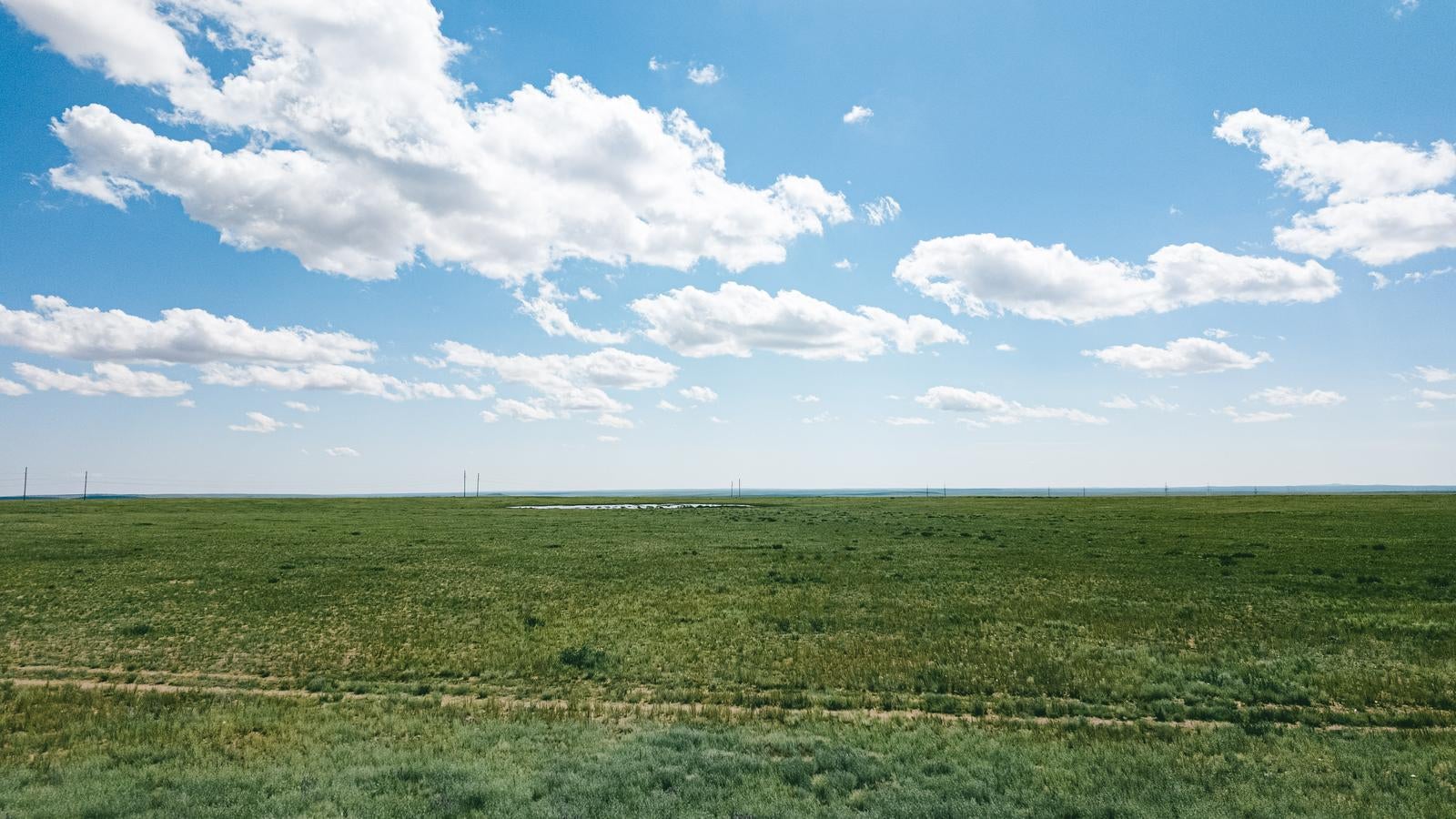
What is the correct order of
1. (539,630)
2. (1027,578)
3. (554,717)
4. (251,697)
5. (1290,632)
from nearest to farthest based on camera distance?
(554,717) → (251,697) → (1290,632) → (539,630) → (1027,578)

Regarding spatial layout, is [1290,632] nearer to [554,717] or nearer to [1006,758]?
[1006,758]

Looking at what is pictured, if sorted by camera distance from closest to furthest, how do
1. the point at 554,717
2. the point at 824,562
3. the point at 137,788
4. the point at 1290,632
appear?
1. the point at 137,788
2. the point at 554,717
3. the point at 1290,632
4. the point at 824,562

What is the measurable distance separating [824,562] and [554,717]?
26063mm

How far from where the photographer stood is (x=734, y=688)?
55.3 ft

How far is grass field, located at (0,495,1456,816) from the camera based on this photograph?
10.9 meters

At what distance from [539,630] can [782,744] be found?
40.9 ft

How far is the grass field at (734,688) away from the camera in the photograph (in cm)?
1090

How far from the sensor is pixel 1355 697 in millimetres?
15219

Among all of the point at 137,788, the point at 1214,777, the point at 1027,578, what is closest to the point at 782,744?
the point at 1214,777

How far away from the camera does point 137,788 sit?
11.0 m

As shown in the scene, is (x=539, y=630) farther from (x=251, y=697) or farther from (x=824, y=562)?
(x=824, y=562)

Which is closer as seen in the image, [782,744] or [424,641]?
[782,744]

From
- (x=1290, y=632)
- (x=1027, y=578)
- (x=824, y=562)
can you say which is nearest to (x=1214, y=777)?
(x=1290, y=632)

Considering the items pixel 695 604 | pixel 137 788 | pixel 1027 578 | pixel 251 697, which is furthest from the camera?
pixel 1027 578
